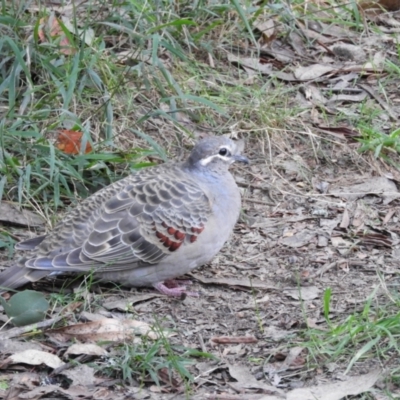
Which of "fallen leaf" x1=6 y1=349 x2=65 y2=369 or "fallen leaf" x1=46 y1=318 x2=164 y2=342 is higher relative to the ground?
"fallen leaf" x1=6 y1=349 x2=65 y2=369

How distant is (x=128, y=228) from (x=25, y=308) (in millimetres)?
859

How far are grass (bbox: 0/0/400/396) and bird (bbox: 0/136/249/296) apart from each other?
0.46 metres

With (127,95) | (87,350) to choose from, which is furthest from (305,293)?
(127,95)

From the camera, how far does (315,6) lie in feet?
29.3

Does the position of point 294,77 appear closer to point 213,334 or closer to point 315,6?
point 315,6

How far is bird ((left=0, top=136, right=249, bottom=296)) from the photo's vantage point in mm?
5988

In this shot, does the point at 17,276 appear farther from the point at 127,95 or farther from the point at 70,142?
the point at 127,95

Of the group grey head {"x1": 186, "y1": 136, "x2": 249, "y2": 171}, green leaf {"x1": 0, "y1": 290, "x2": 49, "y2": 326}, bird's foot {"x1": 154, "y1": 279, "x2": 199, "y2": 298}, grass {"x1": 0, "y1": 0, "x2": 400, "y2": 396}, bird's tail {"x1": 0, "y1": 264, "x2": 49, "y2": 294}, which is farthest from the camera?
grass {"x1": 0, "y1": 0, "x2": 400, "y2": 396}

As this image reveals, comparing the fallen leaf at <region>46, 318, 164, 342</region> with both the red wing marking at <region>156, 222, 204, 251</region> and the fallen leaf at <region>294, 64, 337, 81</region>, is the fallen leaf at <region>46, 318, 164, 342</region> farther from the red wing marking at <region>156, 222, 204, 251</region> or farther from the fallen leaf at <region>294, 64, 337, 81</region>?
the fallen leaf at <region>294, 64, 337, 81</region>

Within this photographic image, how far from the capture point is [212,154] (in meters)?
6.38

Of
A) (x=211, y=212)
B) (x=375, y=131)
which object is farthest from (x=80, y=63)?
(x=375, y=131)

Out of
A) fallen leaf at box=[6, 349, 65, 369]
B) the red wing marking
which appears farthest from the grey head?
fallen leaf at box=[6, 349, 65, 369]

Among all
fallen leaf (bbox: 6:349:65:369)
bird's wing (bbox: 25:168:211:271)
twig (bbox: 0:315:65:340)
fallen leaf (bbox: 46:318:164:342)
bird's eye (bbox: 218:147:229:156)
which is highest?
bird's eye (bbox: 218:147:229:156)

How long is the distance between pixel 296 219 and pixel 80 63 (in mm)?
1885
